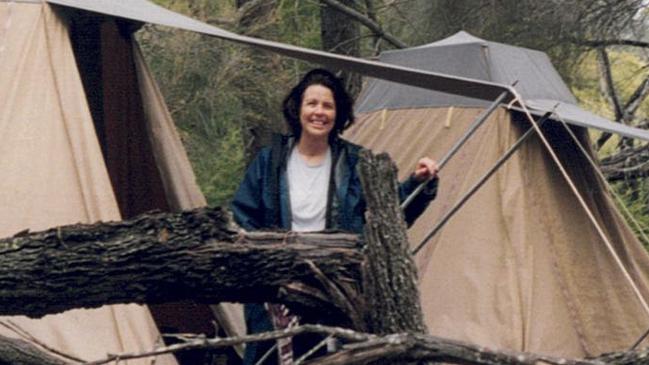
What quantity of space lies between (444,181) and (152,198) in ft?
4.49

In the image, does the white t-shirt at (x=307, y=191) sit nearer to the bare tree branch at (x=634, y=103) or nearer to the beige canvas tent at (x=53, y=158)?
the beige canvas tent at (x=53, y=158)

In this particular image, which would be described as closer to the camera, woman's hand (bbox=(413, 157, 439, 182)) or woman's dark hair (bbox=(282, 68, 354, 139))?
woman's hand (bbox=(413, 157, 439, 182))

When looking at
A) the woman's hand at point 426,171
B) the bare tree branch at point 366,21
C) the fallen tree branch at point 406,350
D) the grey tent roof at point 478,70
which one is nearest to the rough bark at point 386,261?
the fallen tree branch at point 406,350

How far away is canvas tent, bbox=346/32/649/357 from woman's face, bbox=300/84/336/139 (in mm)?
1940

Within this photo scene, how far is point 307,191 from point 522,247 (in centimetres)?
219

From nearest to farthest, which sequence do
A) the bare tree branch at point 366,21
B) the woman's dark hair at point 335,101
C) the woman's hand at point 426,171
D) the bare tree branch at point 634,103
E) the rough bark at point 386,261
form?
1. the rough bark at point 386,261
2. the woman's hand at point 426,171
3. the woman's dark hair at point 335,101
4. the bare tree branch at point 366,21
5. the bare tree branch at point 634,103

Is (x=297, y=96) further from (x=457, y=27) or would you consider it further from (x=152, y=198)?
(x=457, y=27)

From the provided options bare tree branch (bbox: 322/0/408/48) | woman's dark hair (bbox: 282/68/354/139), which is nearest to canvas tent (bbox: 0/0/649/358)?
woman's dark hair (bbox: 282/68/354/139)

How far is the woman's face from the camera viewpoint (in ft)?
16.5

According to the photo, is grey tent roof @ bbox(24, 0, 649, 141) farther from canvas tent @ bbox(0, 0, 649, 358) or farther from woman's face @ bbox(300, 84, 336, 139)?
woman's face @ bbox(300, 84, 336, 139)

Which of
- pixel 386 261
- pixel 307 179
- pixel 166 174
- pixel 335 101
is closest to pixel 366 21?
pixel 166 174

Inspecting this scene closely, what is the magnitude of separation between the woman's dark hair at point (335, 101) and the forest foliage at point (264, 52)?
14.4ft

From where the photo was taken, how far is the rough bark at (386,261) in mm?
3523

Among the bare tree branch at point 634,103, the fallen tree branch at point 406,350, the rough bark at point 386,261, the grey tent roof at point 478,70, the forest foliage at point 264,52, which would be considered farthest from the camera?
the bare tree branch at point 634,103
